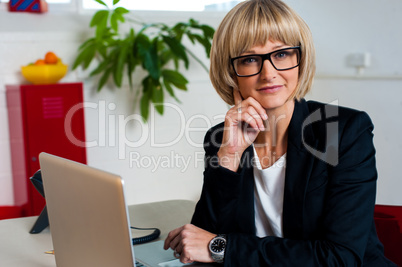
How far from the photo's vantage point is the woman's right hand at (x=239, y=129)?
1.53 m

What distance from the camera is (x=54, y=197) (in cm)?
119

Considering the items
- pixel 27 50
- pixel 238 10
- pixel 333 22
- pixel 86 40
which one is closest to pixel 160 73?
pixel 86 40

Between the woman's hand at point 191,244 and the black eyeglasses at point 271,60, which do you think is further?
the black eyeglasses at point 271,60

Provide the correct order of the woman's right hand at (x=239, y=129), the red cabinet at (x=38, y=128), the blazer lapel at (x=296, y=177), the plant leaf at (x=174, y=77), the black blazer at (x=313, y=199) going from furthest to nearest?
1. the plant leaf at (x=174, y=77)
2. the red cabinet at (x=38, y=128)
3. the woman's right hand at (x=239, y=129)
4. the blazer lapel at (x=296, y=177)
5. the black blazer at (x=313, y=199)

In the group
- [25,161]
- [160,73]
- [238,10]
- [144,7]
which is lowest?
[25,161]

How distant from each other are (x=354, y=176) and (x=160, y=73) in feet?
7.25

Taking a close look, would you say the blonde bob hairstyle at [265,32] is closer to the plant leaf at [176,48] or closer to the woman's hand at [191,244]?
the woman's hand at [191,244]

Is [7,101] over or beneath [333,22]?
beneath

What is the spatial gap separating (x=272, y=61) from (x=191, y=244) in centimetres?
56

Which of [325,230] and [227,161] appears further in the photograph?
[227,161]

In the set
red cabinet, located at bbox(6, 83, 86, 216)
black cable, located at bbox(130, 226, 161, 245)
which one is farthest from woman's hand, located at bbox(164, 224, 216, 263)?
red cabinet, located at bbox(6, 83, 86, 216)

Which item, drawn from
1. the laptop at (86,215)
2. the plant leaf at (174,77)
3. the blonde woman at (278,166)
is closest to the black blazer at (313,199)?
the blonde woman at (278,166)

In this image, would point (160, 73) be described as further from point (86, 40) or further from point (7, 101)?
point (7, 101)

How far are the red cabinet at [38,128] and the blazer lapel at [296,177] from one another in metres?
1.96
